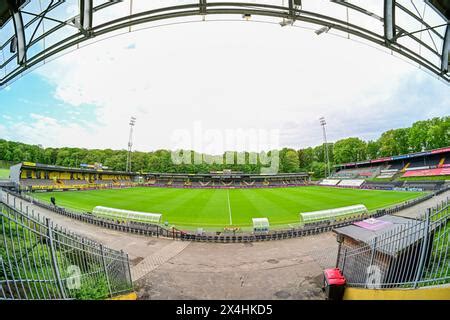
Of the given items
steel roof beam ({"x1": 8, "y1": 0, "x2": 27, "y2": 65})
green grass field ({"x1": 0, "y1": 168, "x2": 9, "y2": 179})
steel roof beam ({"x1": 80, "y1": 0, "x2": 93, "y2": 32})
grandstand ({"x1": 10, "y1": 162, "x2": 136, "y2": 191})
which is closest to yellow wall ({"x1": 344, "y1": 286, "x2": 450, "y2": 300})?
steel roof beam ({"x1": 80, "y1": 0, "x2": 93, "y2": 32})

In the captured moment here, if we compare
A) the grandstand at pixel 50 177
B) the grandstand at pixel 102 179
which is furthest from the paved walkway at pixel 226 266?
the grandstand at pixel 102 179

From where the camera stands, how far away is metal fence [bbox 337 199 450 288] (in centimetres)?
363

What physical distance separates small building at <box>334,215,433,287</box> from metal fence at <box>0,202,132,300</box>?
6107 millimetres

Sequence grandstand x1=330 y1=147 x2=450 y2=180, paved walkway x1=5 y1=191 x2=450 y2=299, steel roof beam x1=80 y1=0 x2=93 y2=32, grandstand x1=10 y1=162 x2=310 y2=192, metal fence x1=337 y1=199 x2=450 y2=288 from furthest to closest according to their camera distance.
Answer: grandstand x1=330 y1=147 x2=450 y2=180 < grandstand x1=10 y1=162 x2=310 y2=192 < paved walkway x1=5 y1=191 x2=450 y2=299 < steel roof beam x1=80 y1=0 x2=93 y2=32 < metal fence x1=337 y1=199 x2=450 y2=288

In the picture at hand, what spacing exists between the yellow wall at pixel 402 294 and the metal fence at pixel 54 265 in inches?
228

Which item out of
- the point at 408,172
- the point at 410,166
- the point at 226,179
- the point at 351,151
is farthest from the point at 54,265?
the point at 351,151

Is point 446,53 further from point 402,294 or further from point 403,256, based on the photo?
point 402,294

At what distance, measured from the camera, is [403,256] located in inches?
160

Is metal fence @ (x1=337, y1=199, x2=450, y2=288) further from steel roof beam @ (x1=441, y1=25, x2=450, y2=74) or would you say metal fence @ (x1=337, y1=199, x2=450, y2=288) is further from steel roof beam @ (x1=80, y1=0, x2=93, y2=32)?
steel roof beam @ (x1=80, y1=0, x2=93, y2=32)

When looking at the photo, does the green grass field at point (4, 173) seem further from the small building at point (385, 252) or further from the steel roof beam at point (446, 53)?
the steel roof beam at point (446, 53)

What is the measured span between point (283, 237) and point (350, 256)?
7040 mm

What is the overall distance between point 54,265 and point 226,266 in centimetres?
690

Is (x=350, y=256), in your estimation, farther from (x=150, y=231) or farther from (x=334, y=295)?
(x=150, y=231)
